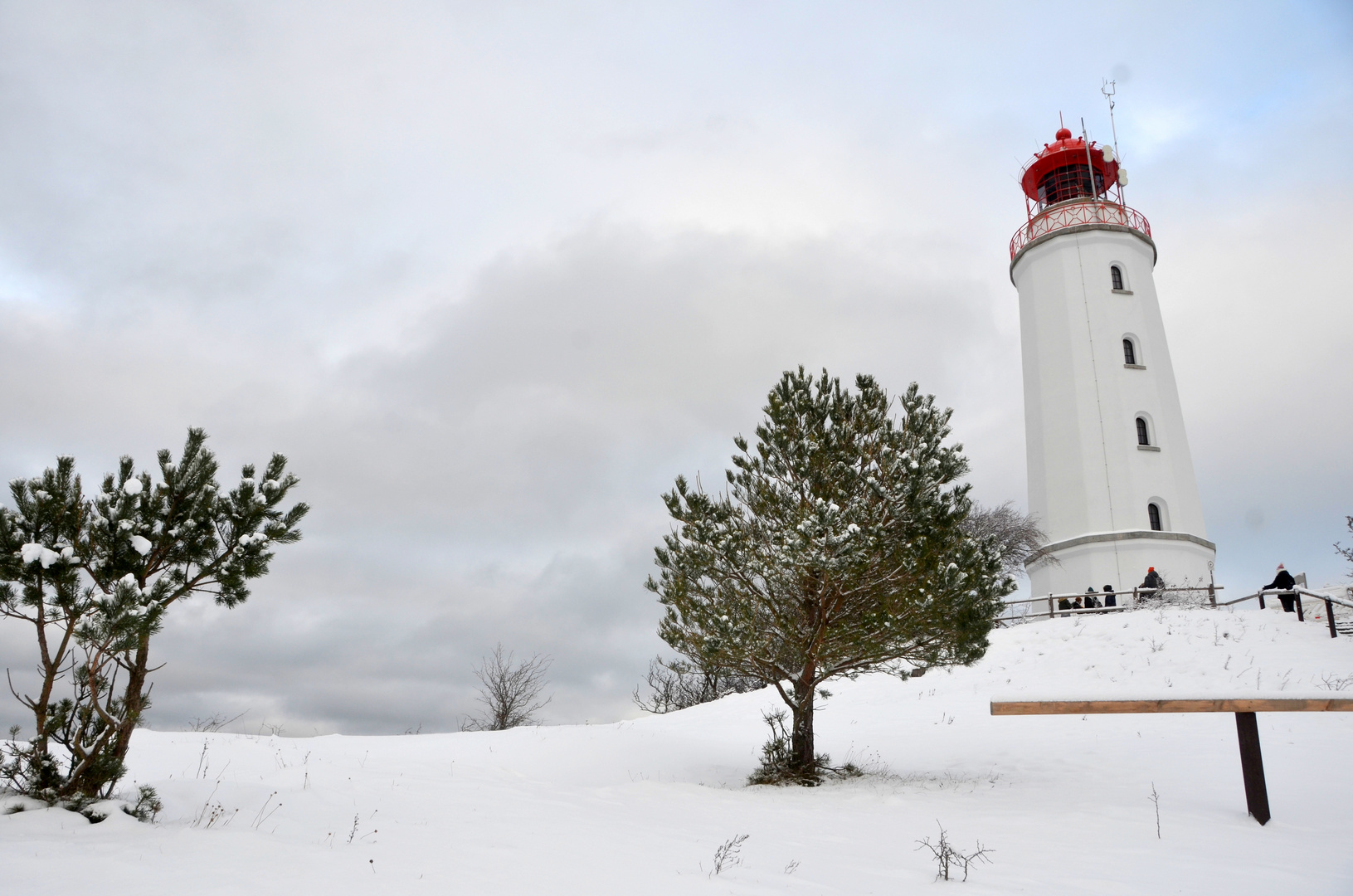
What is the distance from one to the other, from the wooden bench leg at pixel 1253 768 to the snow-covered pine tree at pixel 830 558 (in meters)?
3.39

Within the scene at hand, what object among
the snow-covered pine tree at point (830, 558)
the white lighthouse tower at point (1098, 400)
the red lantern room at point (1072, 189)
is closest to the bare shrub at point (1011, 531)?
the white lighthouse tower at point (1098, 400)

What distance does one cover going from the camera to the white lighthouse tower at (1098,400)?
25297mm

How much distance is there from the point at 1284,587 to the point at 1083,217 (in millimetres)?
14588

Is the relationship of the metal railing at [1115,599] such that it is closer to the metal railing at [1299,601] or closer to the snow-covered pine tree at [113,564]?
the metal railing at [1299,601]

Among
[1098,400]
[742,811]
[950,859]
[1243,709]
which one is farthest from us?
[1098,400]

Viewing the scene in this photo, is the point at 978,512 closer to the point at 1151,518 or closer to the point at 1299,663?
the point at 1151,518

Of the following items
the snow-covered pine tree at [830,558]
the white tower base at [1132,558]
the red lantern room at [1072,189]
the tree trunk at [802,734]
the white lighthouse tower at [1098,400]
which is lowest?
the tree trunk at [802,734]

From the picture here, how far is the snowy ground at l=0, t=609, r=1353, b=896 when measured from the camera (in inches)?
194

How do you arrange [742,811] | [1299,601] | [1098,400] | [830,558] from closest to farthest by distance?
[742,811], [830,558], [1299,601], [1098,400]

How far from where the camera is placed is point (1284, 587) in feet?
69.1

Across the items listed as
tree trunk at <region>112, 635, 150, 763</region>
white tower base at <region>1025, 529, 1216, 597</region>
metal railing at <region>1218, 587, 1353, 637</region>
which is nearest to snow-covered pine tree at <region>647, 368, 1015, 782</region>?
tree trunk at <region>112, 635, 150, 763</region>

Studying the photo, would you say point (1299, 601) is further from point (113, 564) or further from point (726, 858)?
point (113, 564)

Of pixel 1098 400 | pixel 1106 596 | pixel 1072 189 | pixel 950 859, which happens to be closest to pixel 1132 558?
pixel 1106 596

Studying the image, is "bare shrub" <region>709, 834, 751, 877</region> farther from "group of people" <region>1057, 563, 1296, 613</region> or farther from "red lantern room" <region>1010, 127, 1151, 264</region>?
"red lantern room" <region>1010, 127, 1151, 264</region>
